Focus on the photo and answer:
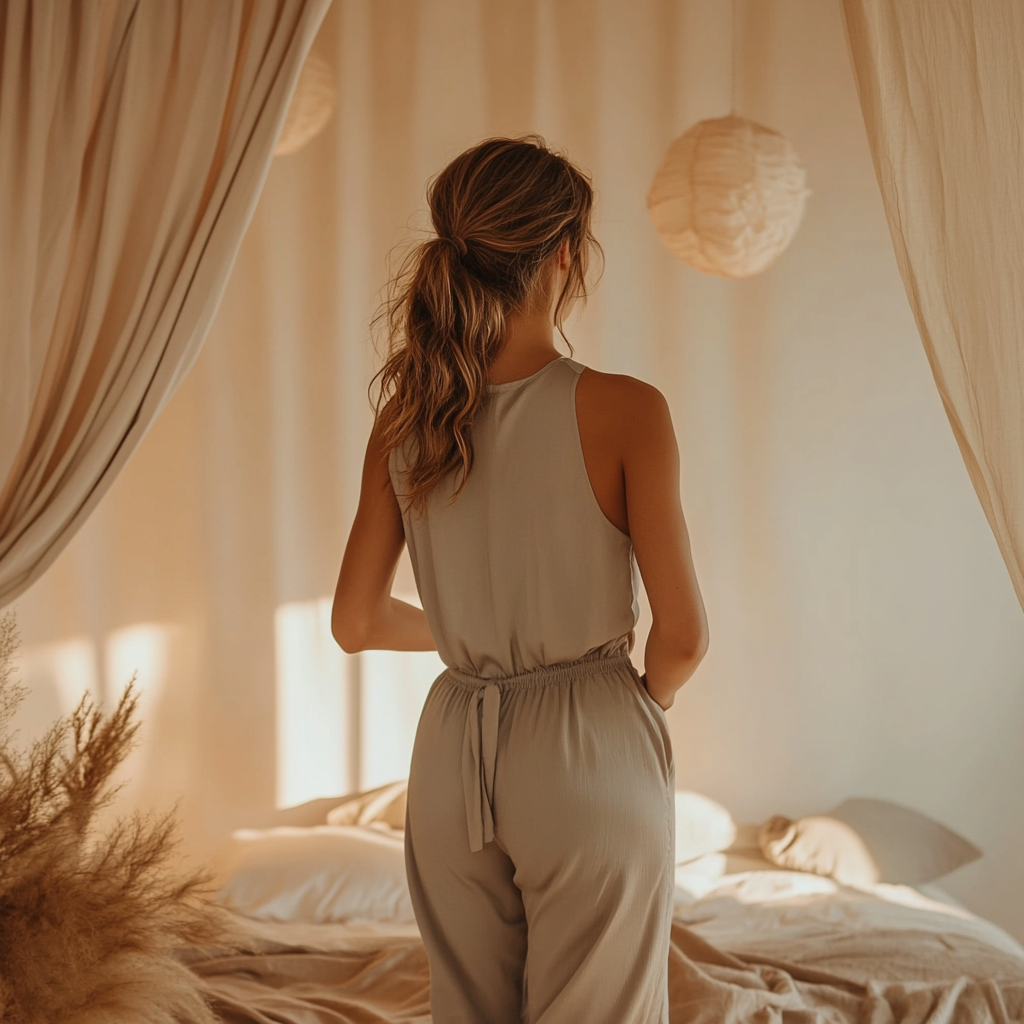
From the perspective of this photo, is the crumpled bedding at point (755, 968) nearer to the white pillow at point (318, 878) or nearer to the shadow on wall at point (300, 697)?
the white pillow at point (318, 878)

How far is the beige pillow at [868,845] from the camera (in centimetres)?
272

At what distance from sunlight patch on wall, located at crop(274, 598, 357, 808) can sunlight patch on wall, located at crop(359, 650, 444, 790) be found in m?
0.06

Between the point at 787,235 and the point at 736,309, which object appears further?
the point at 736,309

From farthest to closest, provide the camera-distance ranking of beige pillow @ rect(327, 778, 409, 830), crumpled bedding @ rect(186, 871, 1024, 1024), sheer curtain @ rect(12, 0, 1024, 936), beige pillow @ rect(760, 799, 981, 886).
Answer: sheer curtain @ rect(12, 0, 1024, 936) < beige pillow @ rect(327, 778, 409, 830) < beige pillow @ rect(760, 799, 981, 886) < crumpled bedding @ rect(186, 871, 1024, 1024)

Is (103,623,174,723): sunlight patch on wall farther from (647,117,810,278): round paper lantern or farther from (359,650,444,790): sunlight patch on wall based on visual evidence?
(647,117,810,278): round paper lantern

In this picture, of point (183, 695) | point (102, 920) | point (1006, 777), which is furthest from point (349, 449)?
point (1006, 777)

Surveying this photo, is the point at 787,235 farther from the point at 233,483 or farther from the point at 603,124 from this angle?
the point at 233,483

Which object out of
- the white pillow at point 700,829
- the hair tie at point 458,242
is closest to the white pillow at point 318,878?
the white pillow at point 700,829

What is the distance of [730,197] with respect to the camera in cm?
237

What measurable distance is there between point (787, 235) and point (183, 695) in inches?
79.8

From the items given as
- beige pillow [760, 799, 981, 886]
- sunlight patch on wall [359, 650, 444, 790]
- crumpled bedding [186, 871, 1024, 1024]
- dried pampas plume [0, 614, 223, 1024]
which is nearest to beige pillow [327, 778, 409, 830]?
sunlight patch on wall [359, 650, 444, 790]

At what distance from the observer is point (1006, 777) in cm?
307

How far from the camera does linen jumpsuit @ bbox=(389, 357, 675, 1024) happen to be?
3.69ft

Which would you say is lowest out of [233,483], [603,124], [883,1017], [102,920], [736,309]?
[883,1017]
